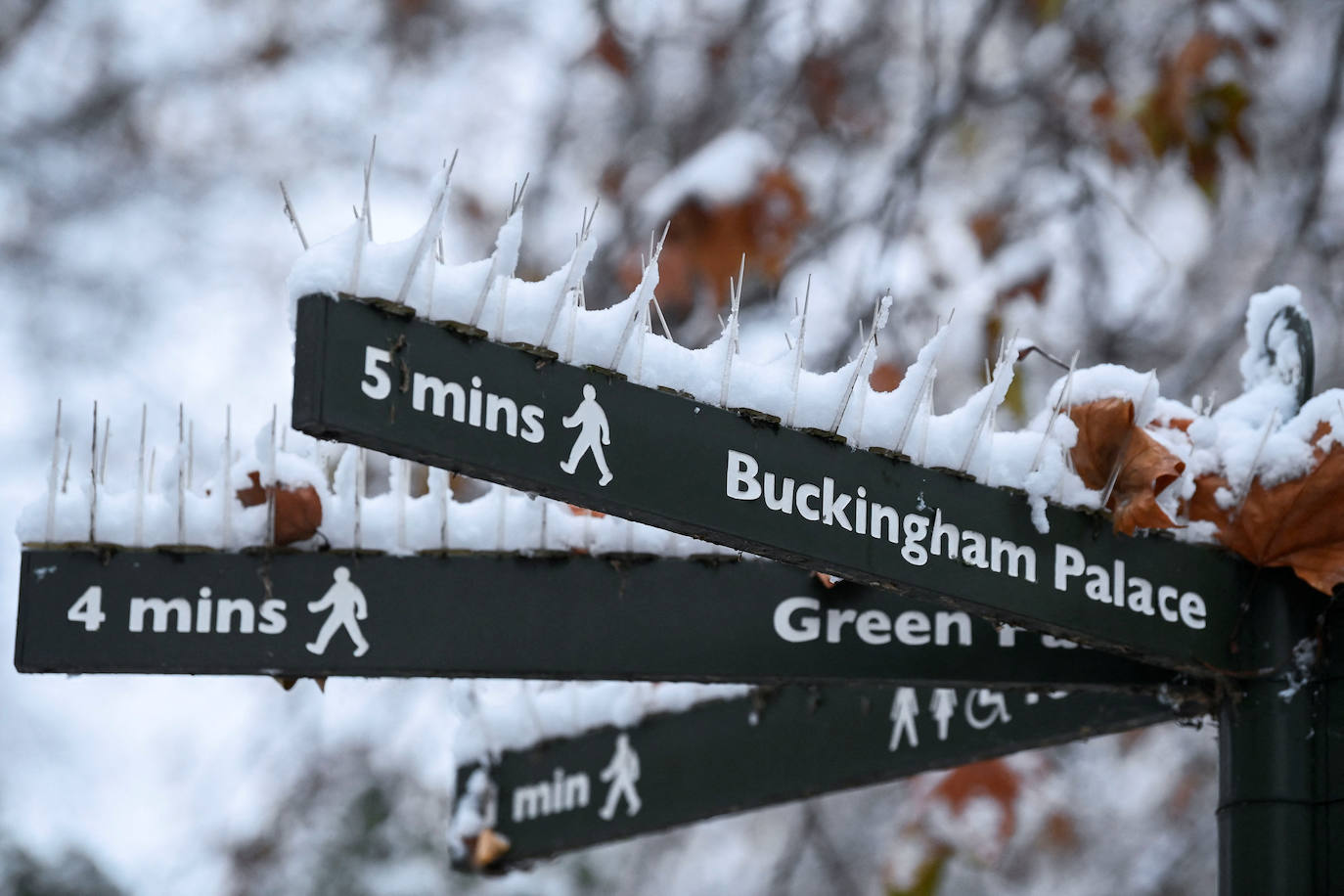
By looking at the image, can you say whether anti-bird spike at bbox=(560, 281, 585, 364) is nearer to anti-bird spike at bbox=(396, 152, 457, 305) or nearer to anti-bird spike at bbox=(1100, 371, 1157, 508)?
anti-bird spike at bbox=(396, 152, 457, 305)

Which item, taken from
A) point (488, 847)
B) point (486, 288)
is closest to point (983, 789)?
point (488, 847)

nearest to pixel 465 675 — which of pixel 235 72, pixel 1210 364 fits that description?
pixel 1210 364

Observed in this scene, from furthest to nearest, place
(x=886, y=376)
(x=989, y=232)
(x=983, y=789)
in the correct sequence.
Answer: (x=989, y=232) < (x=983, y=789) < (x=886, y=376)

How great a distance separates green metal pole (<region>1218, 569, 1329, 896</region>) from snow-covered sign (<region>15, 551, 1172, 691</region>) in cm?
12

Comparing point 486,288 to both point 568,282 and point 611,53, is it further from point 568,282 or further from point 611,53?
point 611,53

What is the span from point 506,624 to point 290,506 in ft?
0.93

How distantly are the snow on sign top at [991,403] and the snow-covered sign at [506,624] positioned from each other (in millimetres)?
242

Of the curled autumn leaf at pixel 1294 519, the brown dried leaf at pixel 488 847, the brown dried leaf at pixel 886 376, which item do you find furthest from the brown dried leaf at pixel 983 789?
the curled autumn leaf at pixel 1294 519

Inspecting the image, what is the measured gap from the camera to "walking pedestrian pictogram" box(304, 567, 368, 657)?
1.97 m

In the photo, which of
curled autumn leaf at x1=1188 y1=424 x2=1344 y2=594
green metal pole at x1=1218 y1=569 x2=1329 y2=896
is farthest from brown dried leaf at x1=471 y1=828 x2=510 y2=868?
curled autumn leaf at x1=1188 y1=424 x2=1344 y2=594

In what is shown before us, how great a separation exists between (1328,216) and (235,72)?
4.49 meters

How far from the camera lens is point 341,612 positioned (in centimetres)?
198

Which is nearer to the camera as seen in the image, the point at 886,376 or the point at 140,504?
the point at 140,504

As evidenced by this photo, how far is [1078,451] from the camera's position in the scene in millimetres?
1973
